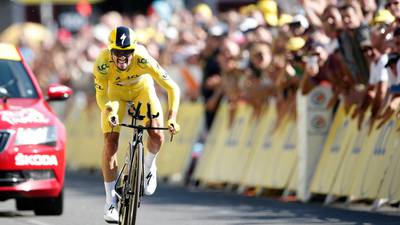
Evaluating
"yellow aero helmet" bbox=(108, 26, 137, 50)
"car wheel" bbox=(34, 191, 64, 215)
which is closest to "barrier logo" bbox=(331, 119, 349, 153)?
"car wheel" bbox=(34, 191, 64, 215)

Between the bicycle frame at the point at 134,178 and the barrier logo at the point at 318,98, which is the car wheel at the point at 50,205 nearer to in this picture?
the bicycle frame at the point at 134,178

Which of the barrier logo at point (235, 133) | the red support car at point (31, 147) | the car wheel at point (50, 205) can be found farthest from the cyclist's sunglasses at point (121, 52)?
the barrier logo at point (235, 133)

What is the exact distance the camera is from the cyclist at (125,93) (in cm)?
1267

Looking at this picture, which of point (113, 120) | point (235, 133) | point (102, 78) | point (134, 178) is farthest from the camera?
point (235, 133)

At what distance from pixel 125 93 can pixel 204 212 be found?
2987 mm

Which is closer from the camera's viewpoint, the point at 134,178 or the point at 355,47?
the point at 134,178

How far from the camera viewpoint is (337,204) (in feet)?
55.0

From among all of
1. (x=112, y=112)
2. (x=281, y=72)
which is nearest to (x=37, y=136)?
(x=112, y=112)

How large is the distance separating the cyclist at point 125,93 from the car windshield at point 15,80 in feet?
8.29

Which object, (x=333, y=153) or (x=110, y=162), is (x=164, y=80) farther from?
(x=333, y=153)

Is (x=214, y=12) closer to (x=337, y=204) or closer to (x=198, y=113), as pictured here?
(x=198, y=113)

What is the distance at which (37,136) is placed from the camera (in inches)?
580

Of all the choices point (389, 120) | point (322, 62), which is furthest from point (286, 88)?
point (389, 120)

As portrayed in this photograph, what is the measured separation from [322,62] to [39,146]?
13.4 ft
